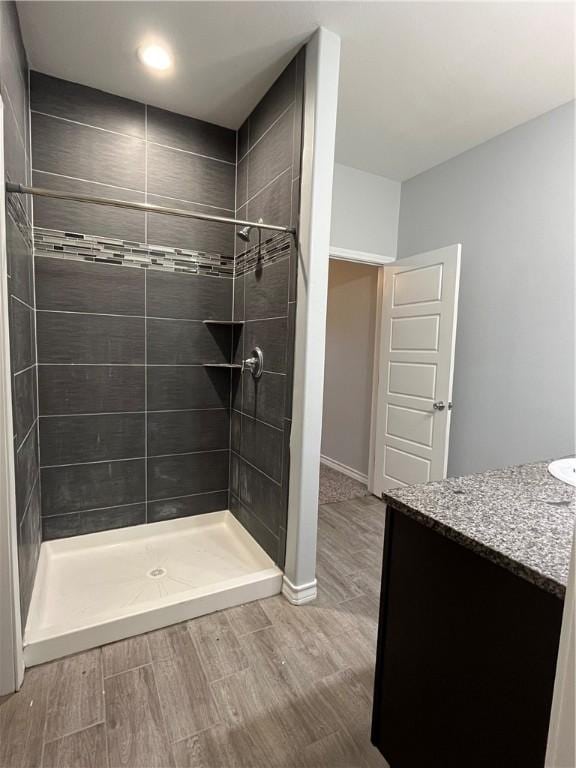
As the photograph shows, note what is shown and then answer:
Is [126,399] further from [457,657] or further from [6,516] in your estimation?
[457,657]

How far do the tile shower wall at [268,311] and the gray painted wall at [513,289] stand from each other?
1.45m

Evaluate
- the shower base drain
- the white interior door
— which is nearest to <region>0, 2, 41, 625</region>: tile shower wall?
the shower base drain

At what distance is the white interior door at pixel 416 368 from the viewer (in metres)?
2.62

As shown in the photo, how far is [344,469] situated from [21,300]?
314 cm

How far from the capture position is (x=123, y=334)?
2266 millimetres

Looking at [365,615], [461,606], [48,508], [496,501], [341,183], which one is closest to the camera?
[461,606]

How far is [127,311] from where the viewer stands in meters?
2.26

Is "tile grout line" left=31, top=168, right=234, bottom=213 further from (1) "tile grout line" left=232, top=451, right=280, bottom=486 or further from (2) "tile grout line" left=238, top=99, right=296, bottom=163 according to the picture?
(1) "tile grout line" left=232, top=451, right=280, bottom=486

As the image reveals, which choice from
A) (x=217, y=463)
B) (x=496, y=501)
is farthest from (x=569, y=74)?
(x=217, y=463)

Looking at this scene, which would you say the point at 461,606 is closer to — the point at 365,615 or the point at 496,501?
the point at 496,501

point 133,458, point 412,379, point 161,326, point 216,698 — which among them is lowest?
point 216,698

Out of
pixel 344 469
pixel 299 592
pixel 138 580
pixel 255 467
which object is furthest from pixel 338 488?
pixel 138 580

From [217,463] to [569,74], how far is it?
2.90m

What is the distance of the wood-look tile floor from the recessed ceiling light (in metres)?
2.66
